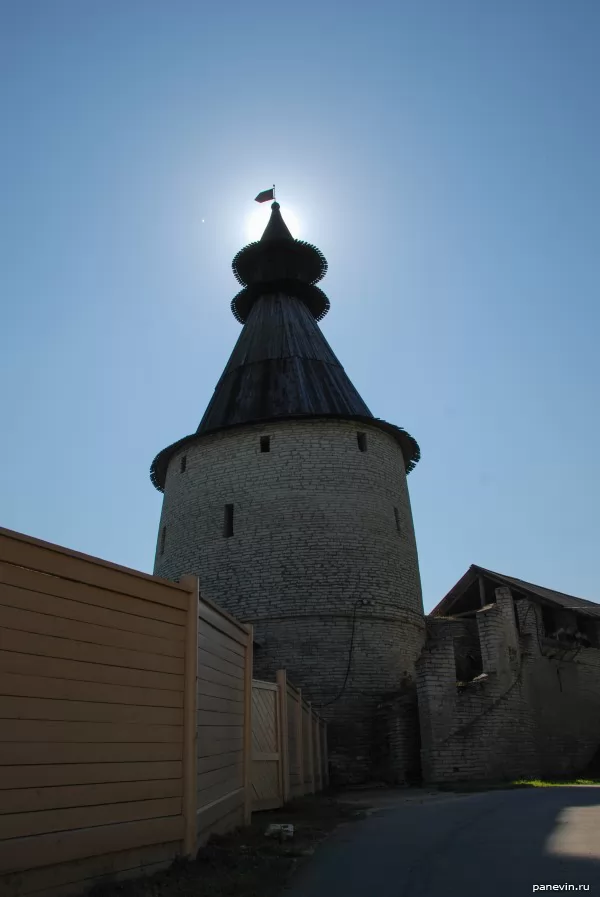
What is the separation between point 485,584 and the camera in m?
22.6

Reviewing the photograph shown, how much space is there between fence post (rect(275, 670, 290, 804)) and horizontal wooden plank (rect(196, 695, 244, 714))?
243 cm

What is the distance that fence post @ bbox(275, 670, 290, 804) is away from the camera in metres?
10.2

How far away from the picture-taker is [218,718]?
684 cm

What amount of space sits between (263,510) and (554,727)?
30.2 feet

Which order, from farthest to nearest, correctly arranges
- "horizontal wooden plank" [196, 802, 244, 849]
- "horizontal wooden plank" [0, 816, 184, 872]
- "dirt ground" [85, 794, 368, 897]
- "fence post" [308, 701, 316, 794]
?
"fence post" [308, 701, 316, 794], "horizontal wooden plank" [196, 802, 244, 849], "dirt ground" [85, 794, 368, 897], "horizontal wooden plank" [0, 816, 184, 872]

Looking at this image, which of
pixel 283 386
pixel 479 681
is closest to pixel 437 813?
pixel 479 681

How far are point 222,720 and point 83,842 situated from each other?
255 cm

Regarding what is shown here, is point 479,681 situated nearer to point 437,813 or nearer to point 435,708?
point 435,708

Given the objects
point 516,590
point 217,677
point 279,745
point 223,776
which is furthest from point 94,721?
point 516,590

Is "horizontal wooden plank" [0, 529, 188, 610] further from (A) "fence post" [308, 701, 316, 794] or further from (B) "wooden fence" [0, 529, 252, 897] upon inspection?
(A) "fence post" [308, 701, 316, 794]

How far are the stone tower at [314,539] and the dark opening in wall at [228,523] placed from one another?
3 centimetres

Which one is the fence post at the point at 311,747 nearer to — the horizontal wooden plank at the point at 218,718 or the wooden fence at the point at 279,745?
the wooden fence at the point at 279,745

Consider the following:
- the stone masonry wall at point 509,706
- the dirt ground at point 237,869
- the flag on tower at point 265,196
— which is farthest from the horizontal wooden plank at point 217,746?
the flag on tower at point 265,196

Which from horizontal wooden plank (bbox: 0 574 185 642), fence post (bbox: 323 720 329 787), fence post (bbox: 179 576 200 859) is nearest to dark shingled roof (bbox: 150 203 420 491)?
fence post (bbox: 323 720 329 787)
